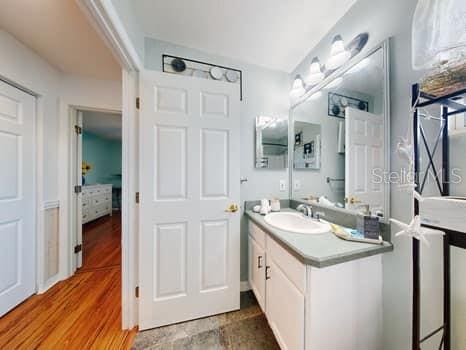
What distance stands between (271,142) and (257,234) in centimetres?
94

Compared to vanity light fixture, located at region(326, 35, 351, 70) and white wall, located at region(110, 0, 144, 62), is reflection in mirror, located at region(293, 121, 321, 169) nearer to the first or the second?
vanity light fixture, located at region(326, 35, 351, 70)

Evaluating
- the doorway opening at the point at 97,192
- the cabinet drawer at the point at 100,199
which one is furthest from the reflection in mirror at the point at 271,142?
the cabinet drawer at the point at 100,199

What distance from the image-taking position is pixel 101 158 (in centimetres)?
593

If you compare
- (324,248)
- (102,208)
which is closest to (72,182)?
(324,248)

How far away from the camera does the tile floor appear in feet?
4.14

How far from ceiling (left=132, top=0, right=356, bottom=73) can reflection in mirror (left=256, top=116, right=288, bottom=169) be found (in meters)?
0.62

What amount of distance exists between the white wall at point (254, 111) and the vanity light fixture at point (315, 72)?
0.42 m

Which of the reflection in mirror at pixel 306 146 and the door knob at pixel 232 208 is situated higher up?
the reflection in mirror at pixel 306 146

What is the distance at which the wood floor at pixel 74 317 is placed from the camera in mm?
1289

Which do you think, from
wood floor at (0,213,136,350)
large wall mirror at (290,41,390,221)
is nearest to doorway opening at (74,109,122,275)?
wood floor at (0,213,136,350)

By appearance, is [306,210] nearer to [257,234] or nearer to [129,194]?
[257,234]

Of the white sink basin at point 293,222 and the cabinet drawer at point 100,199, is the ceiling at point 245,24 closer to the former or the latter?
the white sink basin at point 293,222

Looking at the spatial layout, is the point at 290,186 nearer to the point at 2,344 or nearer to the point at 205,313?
the point at 205,313
